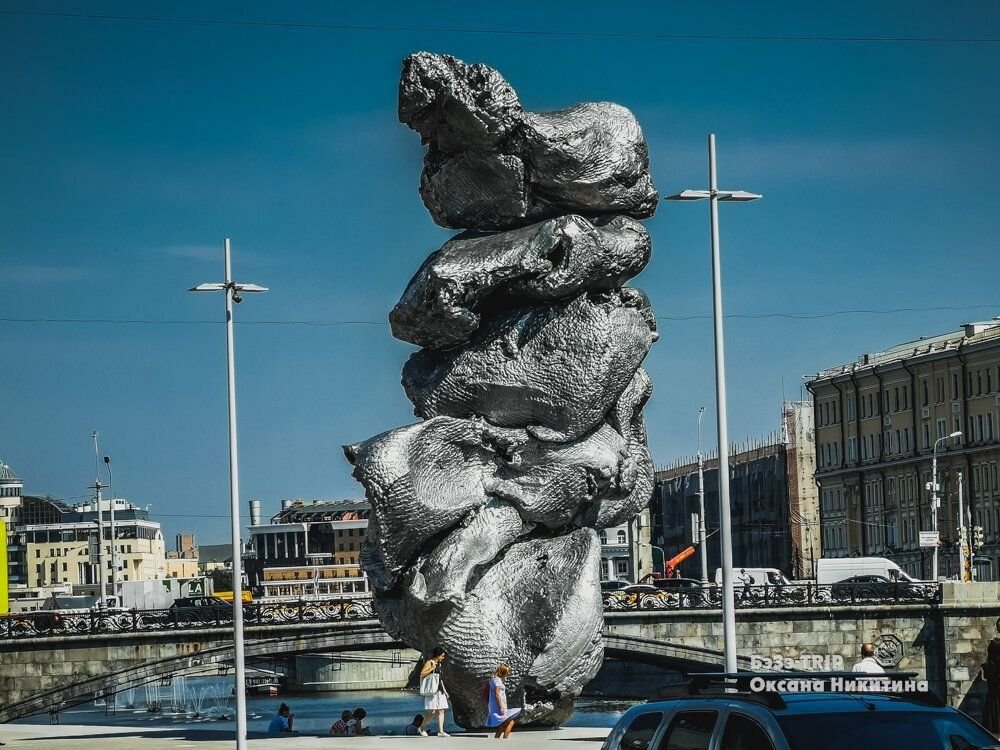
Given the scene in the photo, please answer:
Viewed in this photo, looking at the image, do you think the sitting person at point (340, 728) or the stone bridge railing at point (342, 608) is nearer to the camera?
the sitting person at point (340, 728)

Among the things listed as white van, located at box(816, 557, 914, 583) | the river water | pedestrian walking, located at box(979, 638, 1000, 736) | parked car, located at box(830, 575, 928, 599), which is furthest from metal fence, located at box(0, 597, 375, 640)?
white van, located at box(816, 557, 914, 583)

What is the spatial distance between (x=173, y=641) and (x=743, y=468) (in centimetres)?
8605

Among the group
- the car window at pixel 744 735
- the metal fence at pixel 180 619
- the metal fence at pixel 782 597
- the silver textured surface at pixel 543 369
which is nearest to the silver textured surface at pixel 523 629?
the silver textured surface at pixel 543 369

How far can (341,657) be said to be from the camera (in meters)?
80.9

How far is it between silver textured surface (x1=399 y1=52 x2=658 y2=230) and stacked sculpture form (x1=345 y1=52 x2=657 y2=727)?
27mm

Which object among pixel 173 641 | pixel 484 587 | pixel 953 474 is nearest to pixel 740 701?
pixel 484 587

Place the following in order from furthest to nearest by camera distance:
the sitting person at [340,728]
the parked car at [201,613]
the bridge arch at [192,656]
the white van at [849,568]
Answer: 1. the white van at [849,568]
2. the parked car at [201,613]
3. the bridge arch at [192,656]
4. the sitting person at [340,728]

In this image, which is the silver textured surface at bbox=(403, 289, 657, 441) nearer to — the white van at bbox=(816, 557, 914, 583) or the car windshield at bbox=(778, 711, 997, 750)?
the car windshield at bbox=(778, 711, 997, 750)

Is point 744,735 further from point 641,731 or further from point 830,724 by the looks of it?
point 641,731

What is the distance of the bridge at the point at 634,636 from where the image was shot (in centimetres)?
4762

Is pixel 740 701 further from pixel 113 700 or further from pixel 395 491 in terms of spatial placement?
pixel 113 700

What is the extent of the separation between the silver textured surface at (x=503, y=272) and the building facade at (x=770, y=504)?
8148cm

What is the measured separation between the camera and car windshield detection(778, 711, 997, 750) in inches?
469

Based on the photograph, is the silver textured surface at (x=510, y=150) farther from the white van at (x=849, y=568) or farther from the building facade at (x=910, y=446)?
the building facade at (x=910, y=446)
